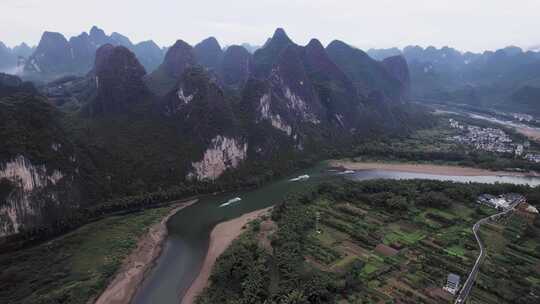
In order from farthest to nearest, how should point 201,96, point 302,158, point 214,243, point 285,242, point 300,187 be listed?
point 302,158
point 201,96
point 300,187
point 214,243
point 285,242

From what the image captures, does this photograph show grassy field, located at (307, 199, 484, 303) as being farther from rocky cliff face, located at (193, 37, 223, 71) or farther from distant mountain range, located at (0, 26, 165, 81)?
distant mountain range, located at (0, 26, 165, 81)

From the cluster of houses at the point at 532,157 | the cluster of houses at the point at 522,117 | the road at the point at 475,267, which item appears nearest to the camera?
the road at the point at 475,267

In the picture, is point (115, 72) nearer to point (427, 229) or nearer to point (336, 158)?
point (336, 158)

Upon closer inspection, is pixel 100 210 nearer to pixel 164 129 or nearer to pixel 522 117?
pixel 164 129

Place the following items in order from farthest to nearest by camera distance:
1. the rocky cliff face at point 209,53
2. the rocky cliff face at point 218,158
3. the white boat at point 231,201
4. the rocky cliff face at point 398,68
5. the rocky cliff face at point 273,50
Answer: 1. the rocky cliff face at point 209,53
2. the rocky cliff face at point 398,68
3. the rocky cliff face at point 273,50
4. the rocky cliff face at point 218,158
5. the white boat at point 231,201

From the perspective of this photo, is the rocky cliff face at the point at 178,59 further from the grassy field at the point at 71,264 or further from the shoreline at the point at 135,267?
the grassy field at the point at 71,264

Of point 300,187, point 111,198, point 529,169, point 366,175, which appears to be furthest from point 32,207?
point 529,169

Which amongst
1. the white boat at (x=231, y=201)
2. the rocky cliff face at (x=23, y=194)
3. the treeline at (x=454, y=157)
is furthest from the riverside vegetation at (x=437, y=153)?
the rocky cliff face at (x=23, y=194)

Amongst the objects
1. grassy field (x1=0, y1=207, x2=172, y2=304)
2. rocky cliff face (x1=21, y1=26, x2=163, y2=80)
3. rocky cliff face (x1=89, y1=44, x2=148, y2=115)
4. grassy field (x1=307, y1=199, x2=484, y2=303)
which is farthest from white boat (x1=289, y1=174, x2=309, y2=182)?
rocky cliff face (x1=21, y1=26, x2=163, y2=80)
